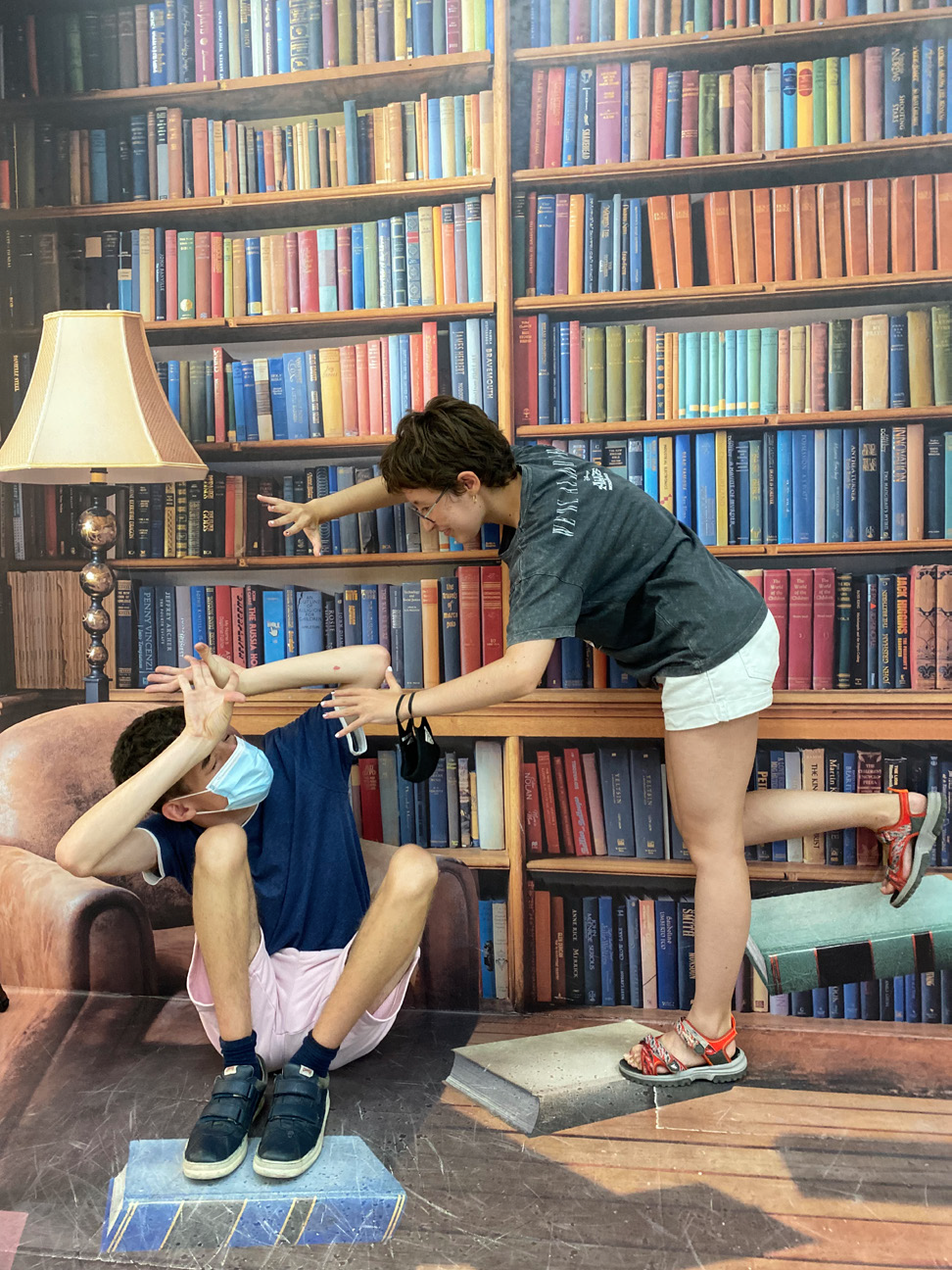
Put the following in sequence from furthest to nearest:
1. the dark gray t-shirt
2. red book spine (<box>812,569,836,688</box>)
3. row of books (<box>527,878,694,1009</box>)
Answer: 1. row of books (<box>527,878,694,1009</box>)
2. red book spine (<box>812,569,836,688</box>)
3. the dark gray t-shirt

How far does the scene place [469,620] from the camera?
2016mm

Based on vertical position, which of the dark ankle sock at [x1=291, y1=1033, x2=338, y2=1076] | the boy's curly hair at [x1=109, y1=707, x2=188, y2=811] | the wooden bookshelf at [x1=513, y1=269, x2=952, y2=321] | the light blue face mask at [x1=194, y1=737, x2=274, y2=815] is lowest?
the dark ankle sock at [x1=291, y1=1033, x2=338, y2=1076]

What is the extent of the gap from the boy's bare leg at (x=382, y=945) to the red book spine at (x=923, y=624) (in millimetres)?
1072

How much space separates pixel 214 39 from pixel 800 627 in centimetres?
179

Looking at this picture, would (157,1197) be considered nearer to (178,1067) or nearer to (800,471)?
(178,1067)

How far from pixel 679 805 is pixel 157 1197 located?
1.10m

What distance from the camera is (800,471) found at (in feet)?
6.27

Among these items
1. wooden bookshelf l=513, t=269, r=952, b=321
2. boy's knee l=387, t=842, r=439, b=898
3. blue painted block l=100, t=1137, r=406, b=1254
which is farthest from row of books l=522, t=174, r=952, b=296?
blue painted block l=100, t=1137, r=406, b=1254

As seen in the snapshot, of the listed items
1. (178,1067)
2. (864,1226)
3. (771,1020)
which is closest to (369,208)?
(178,1067)

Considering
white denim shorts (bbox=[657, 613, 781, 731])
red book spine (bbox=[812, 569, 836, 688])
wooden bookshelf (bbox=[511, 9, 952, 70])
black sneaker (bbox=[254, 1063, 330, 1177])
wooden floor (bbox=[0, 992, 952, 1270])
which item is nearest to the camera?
wooden floor (bbox=[0, 992, 952, 1270])

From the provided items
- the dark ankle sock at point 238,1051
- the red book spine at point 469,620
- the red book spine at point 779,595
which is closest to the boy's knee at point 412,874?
the dark ankle sock at point 238,1051

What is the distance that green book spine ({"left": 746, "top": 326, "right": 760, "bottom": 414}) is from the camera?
1.90m

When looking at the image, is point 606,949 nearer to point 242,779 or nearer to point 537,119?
point 242,779

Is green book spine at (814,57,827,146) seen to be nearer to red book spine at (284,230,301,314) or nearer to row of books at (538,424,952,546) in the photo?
row of books at (538,424,952,546)
